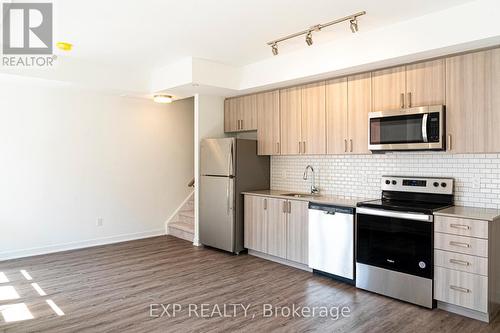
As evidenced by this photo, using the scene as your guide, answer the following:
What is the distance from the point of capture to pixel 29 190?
495 centimetres

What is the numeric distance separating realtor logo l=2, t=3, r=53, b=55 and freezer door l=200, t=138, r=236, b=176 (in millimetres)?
2407

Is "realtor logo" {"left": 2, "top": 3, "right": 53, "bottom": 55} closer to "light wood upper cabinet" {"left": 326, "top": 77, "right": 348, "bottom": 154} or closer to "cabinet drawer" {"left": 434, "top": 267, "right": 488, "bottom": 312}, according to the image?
"light wood upper cabinet" {"left": 326, "top": 77, "right": 348, "bottom": 154}

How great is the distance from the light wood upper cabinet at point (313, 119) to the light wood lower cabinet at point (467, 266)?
175cm

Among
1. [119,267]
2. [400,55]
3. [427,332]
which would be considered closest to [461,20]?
[400,55]

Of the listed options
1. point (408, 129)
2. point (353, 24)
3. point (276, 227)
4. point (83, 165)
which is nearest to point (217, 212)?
point (276, 227)

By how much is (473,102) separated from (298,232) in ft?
7.70

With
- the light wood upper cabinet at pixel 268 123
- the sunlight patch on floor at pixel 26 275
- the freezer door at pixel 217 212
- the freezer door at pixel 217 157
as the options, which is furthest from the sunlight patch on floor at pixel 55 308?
the light wood upper cabinet at pixel 268 123

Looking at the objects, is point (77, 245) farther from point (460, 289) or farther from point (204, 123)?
point (460, 289)

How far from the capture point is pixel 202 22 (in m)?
3.54

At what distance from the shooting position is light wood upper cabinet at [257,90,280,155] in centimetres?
507

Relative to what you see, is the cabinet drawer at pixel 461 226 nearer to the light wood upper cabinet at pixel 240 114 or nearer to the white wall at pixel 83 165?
the light wood upper cabinet at pixel 240 114

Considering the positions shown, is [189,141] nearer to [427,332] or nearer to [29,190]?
[29,190]

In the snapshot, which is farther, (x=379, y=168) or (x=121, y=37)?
(x=379, y=168)

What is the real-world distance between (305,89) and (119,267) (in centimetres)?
336
